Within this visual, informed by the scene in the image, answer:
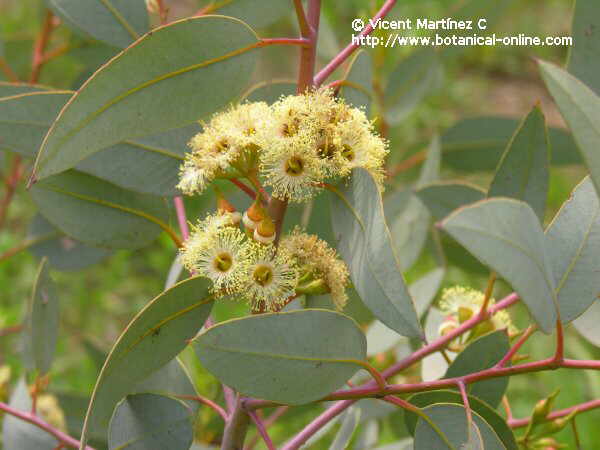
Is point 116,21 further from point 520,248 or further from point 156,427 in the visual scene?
point 520,248

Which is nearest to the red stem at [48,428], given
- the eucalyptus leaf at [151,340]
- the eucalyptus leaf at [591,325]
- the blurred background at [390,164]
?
the eucalyptus leaf at [151,340]

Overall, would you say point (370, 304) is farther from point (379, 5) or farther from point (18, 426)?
point (379, 5)

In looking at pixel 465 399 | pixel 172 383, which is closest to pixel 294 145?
pixel 465 399

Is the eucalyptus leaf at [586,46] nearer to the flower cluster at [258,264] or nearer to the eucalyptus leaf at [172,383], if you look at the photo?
the flower cluster at [258,264]

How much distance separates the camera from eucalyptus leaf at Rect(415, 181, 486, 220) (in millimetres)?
1197

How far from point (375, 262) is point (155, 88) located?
0.94ft

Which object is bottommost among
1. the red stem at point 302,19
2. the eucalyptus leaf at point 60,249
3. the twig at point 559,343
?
the twig at point 559,343

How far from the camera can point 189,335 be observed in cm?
84

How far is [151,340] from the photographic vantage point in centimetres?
80

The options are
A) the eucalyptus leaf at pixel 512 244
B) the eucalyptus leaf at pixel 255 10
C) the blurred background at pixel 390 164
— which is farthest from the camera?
the blurred background at pixel 390 164

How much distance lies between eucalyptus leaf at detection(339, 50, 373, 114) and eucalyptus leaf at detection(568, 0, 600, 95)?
0.28 m

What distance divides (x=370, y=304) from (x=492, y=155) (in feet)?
3.31

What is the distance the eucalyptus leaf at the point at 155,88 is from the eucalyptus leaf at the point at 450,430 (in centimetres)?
41

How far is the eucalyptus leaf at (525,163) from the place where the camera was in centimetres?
91
